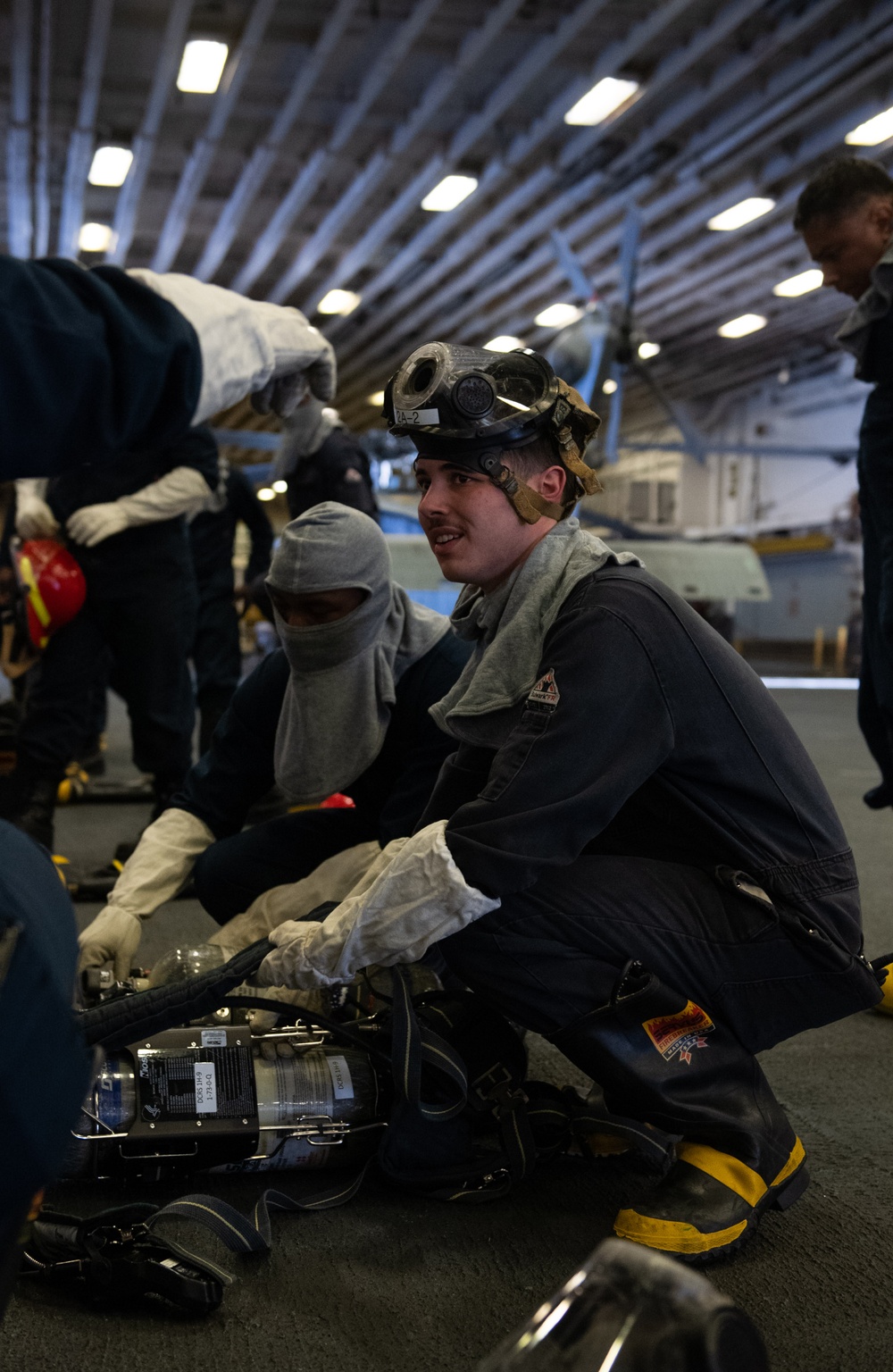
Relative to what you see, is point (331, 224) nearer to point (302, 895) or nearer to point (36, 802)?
point (36, 802)

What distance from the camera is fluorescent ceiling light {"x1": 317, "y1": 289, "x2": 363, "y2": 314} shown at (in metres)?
16.6

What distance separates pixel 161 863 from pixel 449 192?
11906 millimetres

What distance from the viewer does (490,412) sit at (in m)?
1.70

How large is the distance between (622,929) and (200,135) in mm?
12087

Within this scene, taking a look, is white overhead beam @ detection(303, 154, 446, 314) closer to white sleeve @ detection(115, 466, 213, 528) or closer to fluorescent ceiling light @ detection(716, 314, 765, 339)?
fluorescent ceiling light @ detection(716, 314, 765, 339)

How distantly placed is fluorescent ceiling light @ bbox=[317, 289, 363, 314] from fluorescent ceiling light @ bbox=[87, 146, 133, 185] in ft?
15.3

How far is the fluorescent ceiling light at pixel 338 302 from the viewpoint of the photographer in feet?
54.4

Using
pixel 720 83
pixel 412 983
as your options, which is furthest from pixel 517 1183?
pixel 720 83

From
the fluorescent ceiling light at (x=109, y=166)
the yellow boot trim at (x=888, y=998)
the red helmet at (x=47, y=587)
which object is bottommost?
the yellow boot trim at (x=888, y=998)

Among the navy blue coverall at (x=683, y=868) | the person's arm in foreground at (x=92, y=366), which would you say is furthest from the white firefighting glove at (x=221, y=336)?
the navy blue coverall at (x=683, y=868)

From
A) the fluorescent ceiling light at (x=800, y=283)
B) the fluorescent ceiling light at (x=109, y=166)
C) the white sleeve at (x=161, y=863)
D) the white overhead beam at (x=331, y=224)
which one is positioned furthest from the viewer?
the fluorescent ceiling light at (x=800, y=283)

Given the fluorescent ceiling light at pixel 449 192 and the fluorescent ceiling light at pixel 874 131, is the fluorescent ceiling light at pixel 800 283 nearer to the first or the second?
the fluorescent ceiling light at pixel 874 131

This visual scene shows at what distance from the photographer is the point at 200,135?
11688mm

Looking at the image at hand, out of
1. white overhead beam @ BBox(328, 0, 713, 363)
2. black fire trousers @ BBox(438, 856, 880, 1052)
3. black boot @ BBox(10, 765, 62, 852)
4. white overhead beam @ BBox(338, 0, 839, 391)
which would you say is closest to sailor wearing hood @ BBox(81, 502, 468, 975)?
black fire trousers @ BBox(438, 856, 880, 1052)
